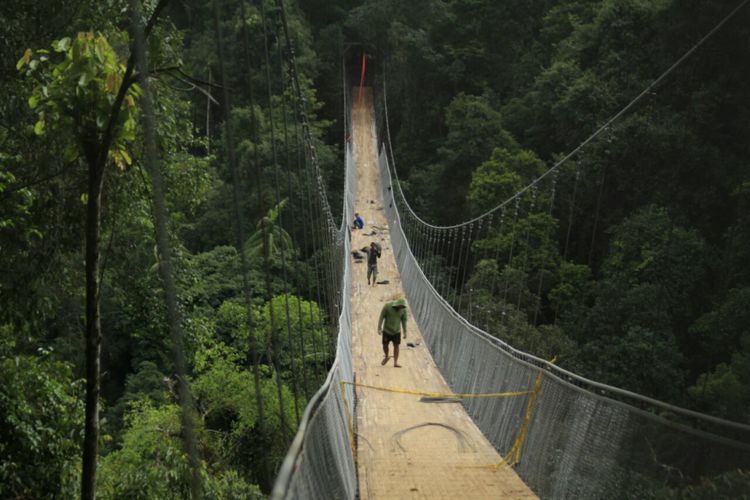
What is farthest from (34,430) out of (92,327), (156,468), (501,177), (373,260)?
(501,177)

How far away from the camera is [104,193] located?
14.0 feet

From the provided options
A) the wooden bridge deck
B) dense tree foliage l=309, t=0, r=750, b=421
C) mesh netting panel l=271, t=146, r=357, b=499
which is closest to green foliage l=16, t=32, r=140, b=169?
mesh netting panel l=271, t=146, r=357, b=499

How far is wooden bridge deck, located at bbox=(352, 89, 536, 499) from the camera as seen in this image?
4.55 meters

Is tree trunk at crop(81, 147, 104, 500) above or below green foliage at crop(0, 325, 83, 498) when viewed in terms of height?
above

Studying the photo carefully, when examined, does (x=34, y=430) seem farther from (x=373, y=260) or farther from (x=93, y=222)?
(x=373, y=260)

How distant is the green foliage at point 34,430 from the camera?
4059 millimetres

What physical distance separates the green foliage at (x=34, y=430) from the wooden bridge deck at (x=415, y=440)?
1527 mm

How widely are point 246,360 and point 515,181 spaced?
6511 millimetres

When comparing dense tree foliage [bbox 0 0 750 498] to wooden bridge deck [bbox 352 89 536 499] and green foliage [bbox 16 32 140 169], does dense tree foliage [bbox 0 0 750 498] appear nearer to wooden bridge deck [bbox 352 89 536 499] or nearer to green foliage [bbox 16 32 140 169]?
green foliage [bbox 16 32 140 169]

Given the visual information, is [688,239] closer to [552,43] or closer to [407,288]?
[407,288]

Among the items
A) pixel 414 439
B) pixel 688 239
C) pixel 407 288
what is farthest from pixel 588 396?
pixel 407 288

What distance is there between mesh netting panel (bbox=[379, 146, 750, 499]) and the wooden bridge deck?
0.50 feet

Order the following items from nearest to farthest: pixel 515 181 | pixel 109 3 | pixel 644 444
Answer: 1. pixel 644 444
2. pixel 109 3
3. pixel 515 181

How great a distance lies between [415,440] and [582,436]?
212 centimetres
